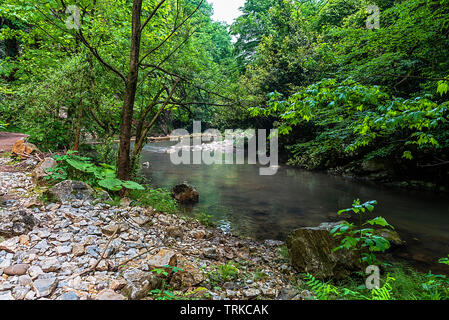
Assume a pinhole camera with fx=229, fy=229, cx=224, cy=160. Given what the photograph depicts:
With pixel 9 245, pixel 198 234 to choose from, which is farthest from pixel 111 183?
pixel 198 234

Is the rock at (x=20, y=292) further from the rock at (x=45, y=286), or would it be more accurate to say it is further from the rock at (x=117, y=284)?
the rock at (x=117, y=284)

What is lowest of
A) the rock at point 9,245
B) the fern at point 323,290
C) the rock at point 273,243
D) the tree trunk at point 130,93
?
the rock at point 273,243

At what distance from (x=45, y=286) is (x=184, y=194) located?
5479mm

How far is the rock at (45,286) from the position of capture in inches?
74.2

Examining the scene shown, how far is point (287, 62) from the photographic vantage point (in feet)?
46.6

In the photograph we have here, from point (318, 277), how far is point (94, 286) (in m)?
3.03

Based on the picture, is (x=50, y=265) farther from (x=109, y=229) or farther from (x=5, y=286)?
(x=109, y=229)

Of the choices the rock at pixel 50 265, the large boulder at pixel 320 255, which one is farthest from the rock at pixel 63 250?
the large boulder at pixel 320 255

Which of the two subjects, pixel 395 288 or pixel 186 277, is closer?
pixel 186 277

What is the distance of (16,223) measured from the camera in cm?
270

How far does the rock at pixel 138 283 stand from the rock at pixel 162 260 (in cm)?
16
